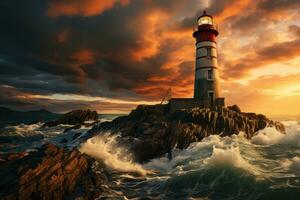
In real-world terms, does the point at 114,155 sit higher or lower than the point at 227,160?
lower

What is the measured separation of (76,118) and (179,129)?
37553 mm

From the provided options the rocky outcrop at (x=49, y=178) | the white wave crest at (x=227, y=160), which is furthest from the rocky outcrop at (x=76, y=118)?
the white wave crest at (x=227, y=160)

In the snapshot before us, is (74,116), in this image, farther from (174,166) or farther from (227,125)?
(174,166)

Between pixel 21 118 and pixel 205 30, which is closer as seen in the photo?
pixel 205 30

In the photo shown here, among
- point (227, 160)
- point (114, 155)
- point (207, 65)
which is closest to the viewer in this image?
point (227, 160)

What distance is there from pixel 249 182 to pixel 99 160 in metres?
10.5

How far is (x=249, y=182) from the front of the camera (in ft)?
44.8

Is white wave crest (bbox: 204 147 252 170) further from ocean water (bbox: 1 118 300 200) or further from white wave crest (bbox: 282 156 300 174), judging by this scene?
white wave crest (bbox: 282 156 300 174)

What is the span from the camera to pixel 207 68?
1284 inches

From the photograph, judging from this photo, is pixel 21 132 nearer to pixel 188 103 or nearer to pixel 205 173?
pixel 188 103

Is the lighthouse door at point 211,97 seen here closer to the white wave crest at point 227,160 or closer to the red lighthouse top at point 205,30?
the red lighthouse top at point 205,30

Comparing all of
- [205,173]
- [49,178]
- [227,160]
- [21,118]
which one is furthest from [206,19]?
[21,118]

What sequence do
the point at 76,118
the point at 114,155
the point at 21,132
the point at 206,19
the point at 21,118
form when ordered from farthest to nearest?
the point at 21,118, the point at 76,118, the point at 21,132, the point at 206,19, the point at 114,155

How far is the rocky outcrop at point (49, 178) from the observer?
10445 millimetres
